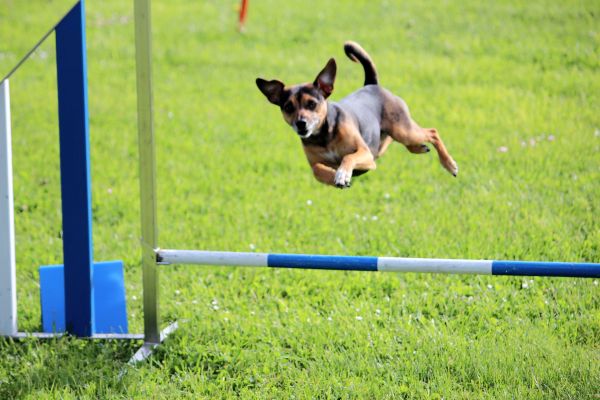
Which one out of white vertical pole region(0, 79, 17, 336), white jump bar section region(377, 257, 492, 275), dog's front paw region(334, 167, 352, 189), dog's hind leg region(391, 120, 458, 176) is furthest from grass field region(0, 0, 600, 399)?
dog's front paw region(334, 167, 352, 189)

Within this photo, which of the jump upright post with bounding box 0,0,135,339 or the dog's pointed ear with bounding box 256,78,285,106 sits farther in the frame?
the jump upright post with bounding box 0,0,135,339

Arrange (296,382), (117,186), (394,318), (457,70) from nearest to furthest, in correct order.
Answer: (296,382) → (394,318) → (117,186) → (457,70)

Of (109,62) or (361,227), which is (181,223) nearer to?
(361,227)

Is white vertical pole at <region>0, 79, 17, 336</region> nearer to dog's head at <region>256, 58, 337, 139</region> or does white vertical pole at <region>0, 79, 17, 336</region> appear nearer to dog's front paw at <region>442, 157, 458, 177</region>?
dog's head at <region>256, 58, 337, 139</region>

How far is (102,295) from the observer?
5.01 m

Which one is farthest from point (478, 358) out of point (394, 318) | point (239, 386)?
point (239, 386)

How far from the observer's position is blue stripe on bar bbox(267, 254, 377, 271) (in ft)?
13.7

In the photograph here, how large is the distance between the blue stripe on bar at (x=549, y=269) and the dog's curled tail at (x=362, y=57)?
1078 millimetres

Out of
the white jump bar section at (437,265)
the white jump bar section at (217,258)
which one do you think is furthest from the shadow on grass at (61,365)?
the white jump bar section at (437,265)

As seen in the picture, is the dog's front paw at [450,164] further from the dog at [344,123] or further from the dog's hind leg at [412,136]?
the dog's hind leg at [412,136]

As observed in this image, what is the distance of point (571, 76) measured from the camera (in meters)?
7.29

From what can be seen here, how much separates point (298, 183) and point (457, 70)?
2.05 meters

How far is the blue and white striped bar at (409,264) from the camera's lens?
3967 mm

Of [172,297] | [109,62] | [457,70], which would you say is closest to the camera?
[172,297]
